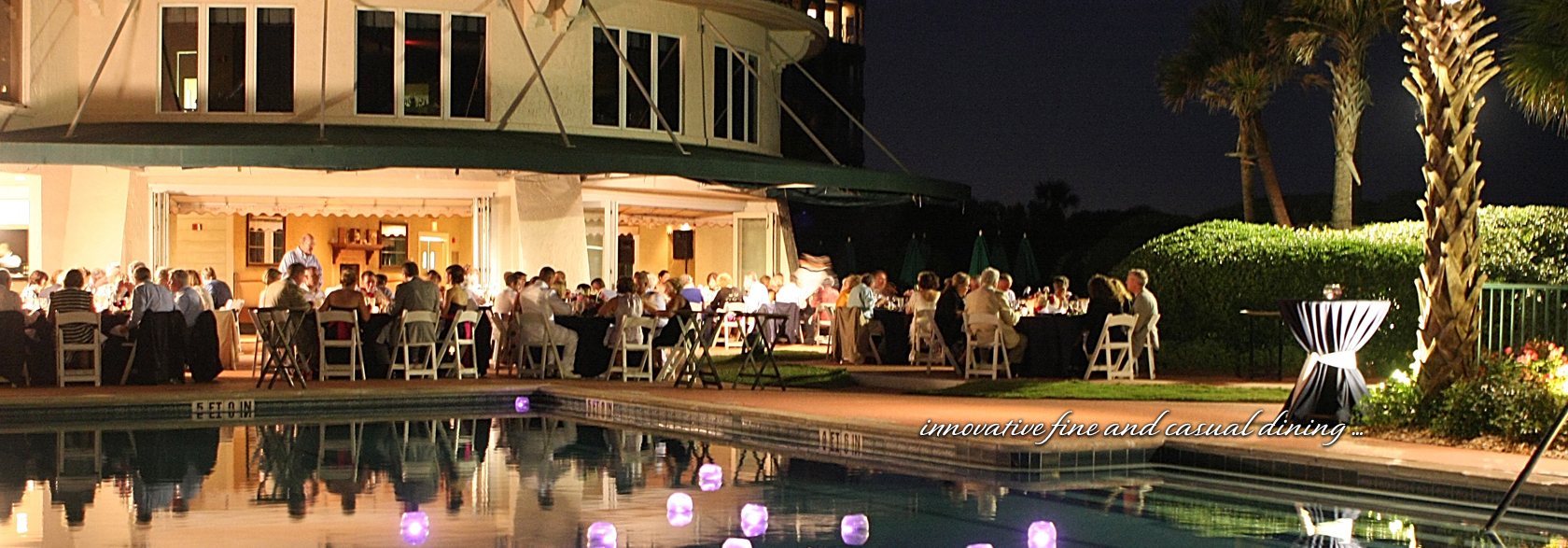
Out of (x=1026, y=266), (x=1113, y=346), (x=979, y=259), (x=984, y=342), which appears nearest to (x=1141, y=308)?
(x=1113, y=346)

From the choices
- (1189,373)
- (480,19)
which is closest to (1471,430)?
(1189,373)

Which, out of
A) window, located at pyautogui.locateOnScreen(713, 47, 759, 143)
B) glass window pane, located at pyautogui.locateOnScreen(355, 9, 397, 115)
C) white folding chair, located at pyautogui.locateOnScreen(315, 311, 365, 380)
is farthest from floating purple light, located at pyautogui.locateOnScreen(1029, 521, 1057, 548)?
window, located at pyautogui.locateOnScreen(713, 47, 759, 143)

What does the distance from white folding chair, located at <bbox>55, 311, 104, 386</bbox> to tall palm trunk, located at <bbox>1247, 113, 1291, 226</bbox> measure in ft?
59.6

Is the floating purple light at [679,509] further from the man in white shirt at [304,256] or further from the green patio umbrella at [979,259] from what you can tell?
the green patio umbrella at [979,259]

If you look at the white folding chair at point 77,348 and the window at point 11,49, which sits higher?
the window at point 11,49

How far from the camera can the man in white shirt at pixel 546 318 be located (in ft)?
51.6

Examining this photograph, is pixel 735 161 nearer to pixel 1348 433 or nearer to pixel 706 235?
pixel 706 235

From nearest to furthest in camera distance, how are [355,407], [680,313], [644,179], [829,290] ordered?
[355,407], [680,313], [644,179], [829,290]

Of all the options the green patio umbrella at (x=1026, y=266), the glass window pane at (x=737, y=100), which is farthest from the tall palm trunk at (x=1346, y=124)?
the glass window pane at (x=737, y=100)

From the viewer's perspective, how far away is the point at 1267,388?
1423 cm

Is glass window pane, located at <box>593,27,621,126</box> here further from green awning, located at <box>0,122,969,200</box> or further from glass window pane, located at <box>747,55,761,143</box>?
glass window pane, located at <box>747,55,761,143</box>

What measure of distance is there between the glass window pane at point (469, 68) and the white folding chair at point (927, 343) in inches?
270

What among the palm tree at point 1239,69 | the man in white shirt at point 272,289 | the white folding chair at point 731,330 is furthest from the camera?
the palm tree at point 1239,69

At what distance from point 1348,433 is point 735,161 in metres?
10.7
